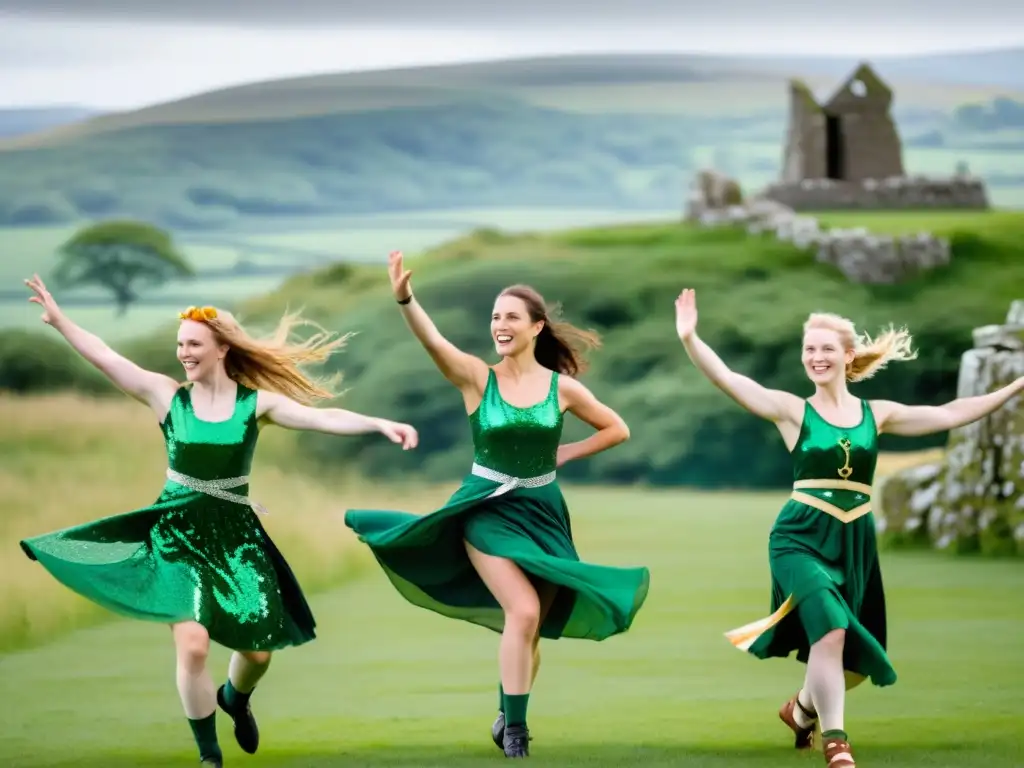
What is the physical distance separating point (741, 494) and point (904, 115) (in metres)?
7.01

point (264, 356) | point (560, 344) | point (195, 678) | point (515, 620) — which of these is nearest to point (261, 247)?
point (560, 344)

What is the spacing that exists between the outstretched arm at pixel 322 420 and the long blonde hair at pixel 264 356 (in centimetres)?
15

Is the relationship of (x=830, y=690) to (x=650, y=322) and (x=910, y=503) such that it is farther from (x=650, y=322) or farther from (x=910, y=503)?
(x=650, y=322)

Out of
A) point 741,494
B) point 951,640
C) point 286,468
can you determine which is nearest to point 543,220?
point 741,494

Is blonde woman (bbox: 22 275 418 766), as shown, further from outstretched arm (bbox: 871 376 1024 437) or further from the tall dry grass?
the tall dry grass

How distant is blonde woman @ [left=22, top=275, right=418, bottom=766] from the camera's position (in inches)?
236

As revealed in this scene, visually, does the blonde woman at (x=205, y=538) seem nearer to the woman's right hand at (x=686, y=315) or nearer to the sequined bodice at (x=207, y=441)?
the sequined bodice at (x=207, y=441)

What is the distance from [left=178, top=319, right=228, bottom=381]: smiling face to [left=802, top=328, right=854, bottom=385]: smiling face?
181 cm

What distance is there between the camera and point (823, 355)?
6309 millimetres

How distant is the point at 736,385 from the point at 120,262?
1561 centimetres

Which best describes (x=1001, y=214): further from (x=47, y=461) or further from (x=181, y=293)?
(x=47, y=461)

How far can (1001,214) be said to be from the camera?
2191 centimetres

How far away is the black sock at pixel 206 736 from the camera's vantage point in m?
5.98

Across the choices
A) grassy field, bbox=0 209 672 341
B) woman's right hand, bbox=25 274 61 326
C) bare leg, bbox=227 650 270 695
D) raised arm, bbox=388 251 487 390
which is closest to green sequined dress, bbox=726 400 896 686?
raised arm, bbox=388 251 487 390
